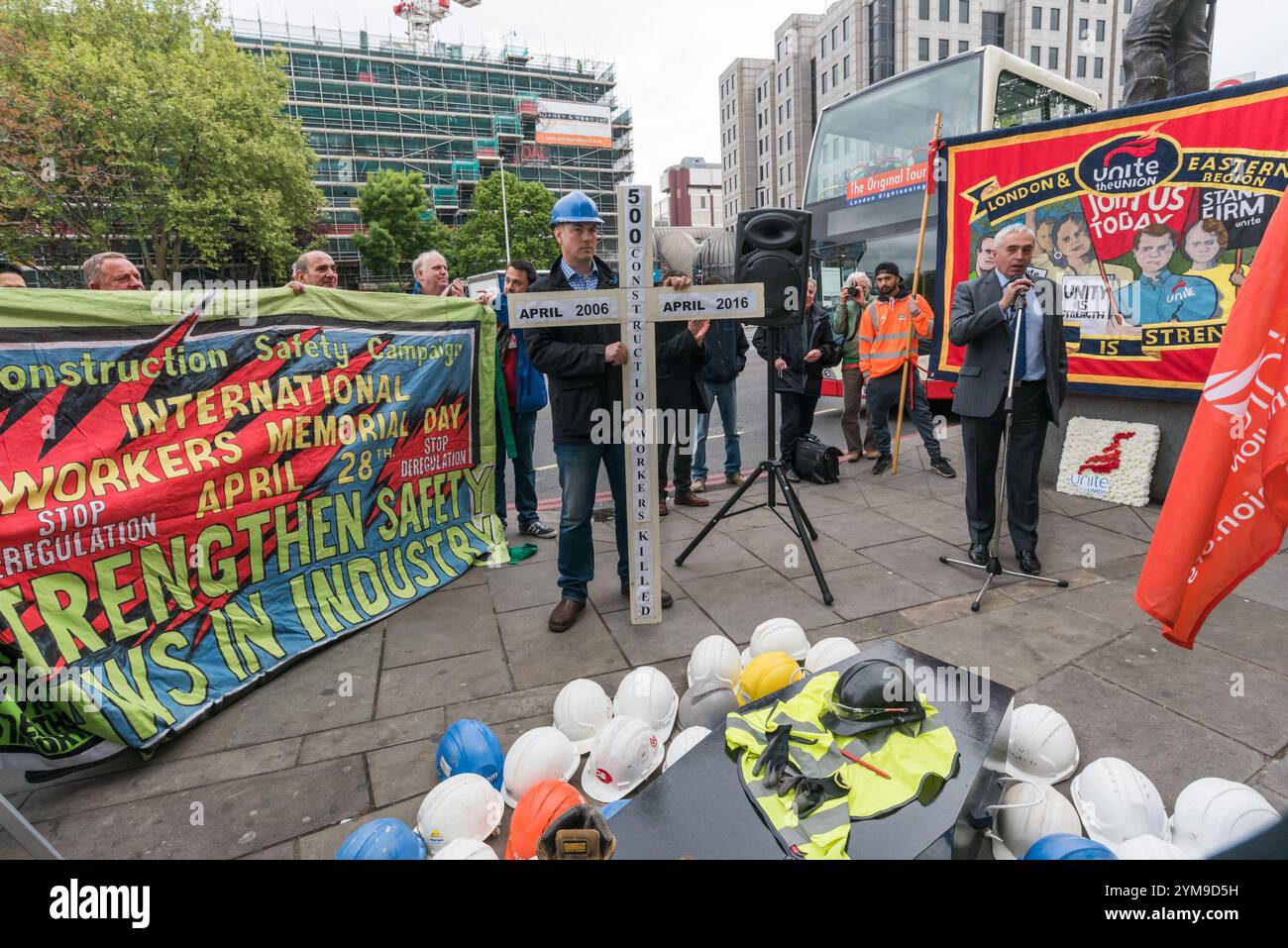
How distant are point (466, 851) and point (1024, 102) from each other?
1048 centimetres

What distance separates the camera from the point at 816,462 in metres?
6.93

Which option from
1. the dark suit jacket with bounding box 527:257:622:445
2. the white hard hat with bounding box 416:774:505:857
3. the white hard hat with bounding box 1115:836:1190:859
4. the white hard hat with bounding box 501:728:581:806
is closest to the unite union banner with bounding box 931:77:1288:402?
the dark suit jacket with bounding box 527:257:622:445

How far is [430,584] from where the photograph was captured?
4543 millimetres

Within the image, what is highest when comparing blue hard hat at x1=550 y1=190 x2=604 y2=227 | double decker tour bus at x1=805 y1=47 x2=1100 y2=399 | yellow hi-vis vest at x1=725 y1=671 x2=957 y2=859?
double decker tour bus at x1=805 y1=47 x2=1100 y2=399

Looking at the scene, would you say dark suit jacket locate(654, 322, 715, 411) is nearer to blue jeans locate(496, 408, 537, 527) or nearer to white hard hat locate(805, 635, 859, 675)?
blue jeans locate(496, 408, 537, 527)

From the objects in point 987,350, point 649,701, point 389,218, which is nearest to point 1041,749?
point 649,701

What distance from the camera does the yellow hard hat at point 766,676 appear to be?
2.73 meters

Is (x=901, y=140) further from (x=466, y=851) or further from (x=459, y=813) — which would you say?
(x=466, y=851)

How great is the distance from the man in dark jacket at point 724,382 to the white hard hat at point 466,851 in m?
4.70

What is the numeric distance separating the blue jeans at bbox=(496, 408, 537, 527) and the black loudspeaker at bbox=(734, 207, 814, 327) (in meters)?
2.22

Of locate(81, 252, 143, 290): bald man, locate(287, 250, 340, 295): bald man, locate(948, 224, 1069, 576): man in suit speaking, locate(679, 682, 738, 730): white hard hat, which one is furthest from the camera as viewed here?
locate(287, 250, 340, 295): bald man

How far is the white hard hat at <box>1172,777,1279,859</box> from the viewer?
1.94 m

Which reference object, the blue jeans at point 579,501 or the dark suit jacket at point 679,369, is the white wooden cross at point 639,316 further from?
the dark suit jacket at point 679,369
